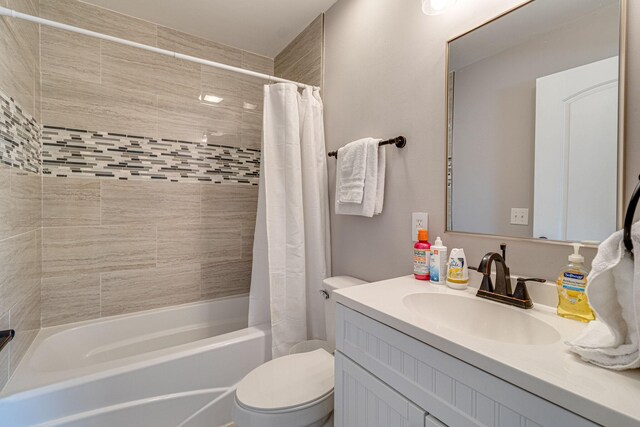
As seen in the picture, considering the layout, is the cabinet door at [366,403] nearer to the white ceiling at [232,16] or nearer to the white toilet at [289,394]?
the white toilet at [289,394]

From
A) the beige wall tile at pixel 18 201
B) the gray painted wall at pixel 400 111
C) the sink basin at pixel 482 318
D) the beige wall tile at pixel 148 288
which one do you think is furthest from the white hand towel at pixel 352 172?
the beige wall tile at pixel 18 201

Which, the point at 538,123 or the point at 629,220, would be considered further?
the point at 538,123

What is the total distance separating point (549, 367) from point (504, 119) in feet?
2.76

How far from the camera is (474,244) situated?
3.63ft

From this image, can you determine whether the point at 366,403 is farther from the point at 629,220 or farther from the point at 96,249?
the point at 96,249

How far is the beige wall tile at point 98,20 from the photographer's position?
1.75 meters

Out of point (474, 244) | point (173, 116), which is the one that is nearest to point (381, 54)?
point (474, 244)

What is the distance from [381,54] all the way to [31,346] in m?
2.43

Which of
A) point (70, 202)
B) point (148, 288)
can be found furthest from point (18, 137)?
point (148, 288)

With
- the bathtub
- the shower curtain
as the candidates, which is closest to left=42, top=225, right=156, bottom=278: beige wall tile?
the bathtub

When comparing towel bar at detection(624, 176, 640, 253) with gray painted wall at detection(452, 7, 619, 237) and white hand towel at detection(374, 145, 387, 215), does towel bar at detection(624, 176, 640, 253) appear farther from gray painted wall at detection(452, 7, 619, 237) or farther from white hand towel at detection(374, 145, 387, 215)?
white hand towel at detection(374, 145, 387, 215)

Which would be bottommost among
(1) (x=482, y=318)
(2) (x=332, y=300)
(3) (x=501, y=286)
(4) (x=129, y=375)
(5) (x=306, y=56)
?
(4) (x=129, y=375)

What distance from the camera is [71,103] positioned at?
5.84ft

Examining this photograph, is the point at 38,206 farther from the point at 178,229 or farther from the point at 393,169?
the point at 393,169
